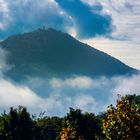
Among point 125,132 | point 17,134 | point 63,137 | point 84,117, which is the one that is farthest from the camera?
point 84,117

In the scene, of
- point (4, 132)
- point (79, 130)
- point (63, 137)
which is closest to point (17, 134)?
point (4, 132)

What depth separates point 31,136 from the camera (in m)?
144

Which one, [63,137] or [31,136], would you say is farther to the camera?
[31,136]

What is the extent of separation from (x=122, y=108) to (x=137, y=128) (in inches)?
96.1

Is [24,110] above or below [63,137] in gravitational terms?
above

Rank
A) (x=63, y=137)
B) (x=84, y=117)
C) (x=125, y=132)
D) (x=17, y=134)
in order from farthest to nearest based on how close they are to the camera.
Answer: (x=84, y=117) → (x=17, y=134) → (x=63, y=137) → (x=125, y=132)

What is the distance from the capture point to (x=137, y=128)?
152ft

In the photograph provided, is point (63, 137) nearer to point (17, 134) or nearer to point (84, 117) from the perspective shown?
point (17, 134)

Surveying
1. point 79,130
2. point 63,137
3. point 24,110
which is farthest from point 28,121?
point 63,137

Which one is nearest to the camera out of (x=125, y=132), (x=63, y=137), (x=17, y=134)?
(x=125, y=132)

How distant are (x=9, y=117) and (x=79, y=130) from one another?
1930 centimetres

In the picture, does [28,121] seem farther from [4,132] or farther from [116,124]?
[116,124]

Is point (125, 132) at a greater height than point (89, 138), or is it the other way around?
point (89, 138)

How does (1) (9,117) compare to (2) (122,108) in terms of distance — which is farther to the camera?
(1) (9,117)
